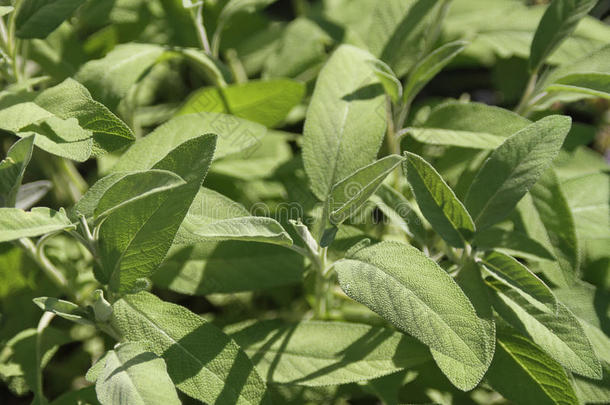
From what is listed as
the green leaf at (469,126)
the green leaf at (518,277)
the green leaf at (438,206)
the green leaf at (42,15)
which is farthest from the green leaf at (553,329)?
the green leaf at (42,15)

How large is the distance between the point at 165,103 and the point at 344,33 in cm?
70

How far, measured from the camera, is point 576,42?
51.6 inches

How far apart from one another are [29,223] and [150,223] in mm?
165

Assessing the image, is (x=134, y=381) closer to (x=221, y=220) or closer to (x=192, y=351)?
(x=192, y=351)

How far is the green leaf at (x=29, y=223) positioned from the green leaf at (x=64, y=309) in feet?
0.38

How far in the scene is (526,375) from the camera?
37.3 inches

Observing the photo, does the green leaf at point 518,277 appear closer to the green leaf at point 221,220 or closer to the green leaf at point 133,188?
the green leaf at point 221,220

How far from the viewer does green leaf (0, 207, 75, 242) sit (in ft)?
2.36

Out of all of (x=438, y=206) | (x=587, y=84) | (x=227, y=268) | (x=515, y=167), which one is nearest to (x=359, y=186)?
(x=438, y=206)

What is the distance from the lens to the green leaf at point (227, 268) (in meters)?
1.07

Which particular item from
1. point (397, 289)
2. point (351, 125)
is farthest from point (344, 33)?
point (397, 289)

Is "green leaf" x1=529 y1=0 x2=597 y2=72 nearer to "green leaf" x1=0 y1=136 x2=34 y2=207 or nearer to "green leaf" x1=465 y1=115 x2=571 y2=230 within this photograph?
"green leaf" x1=465 y1=115 x2=571 y2=230

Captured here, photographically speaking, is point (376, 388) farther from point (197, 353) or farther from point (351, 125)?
point (351, 125)

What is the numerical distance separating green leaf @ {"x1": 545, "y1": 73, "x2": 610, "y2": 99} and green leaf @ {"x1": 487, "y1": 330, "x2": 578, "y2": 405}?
439 mm
